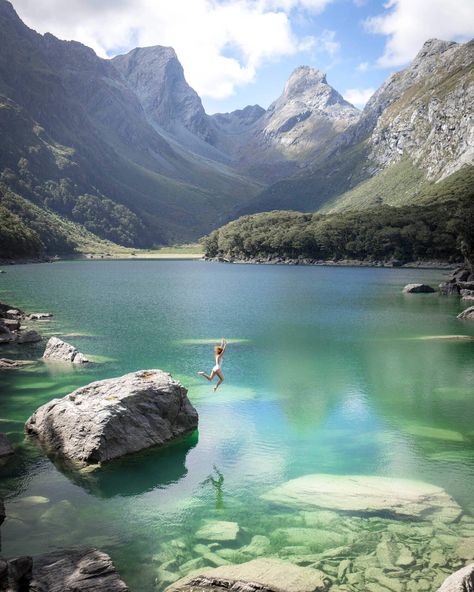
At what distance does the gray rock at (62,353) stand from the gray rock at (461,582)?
111 ft

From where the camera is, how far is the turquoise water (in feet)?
56.0

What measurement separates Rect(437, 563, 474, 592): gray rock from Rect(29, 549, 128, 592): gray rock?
24.8 ft

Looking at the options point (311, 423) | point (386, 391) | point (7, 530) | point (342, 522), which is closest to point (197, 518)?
point (342, 522)

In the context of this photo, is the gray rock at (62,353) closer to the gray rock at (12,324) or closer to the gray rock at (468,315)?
the gray rock at (12,324)

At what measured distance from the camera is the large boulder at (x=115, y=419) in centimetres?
2320

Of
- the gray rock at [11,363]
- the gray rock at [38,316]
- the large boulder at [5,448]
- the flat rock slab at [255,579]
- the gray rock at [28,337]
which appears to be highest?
the gray rock at [38,316]

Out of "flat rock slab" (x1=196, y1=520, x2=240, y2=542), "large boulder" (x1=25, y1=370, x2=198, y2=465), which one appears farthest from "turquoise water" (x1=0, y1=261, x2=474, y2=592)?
"large boulder" (x1=25, y1=370, x2=198, y2=465)

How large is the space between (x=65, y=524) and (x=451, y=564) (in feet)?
38.8

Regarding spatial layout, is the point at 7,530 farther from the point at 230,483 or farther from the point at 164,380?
the point at 164,380

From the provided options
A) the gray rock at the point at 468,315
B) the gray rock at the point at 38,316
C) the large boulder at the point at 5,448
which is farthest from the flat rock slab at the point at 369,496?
the gray rock at the point at 468,315

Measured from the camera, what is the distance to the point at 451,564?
51.7ft

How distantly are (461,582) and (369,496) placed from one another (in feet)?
26.8

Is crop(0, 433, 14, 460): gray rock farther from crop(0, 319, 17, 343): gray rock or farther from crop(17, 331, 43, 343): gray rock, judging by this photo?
crop(0, 319, 17, 343): gray rock

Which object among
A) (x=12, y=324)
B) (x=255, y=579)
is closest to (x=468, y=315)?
(x=12, y=324)
